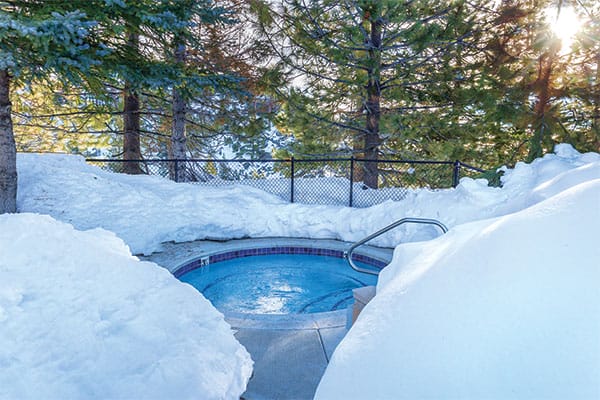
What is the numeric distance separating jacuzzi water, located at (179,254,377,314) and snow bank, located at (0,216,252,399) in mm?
2691

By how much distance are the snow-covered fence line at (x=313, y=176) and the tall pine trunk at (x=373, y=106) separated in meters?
0.17

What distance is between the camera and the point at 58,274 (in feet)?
7.77

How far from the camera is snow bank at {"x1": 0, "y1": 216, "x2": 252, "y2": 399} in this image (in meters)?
1.71

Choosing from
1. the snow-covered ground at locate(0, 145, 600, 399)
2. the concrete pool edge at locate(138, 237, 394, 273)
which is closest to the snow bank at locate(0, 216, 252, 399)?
the snow-covered ground at locate(0, 145, 600, 399)

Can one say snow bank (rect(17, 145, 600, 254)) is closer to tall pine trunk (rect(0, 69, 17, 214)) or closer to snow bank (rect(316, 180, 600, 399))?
tall pine trunk (rect(0, 69, 17, 214))

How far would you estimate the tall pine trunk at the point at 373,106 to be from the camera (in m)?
8.51

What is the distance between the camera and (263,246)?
6789 millimetres

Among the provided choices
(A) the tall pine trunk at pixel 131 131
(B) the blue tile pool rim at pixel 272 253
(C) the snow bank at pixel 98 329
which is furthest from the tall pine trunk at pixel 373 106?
(C) the snow bank at pixel 98 329

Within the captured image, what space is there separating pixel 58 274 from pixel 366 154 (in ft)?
27.3

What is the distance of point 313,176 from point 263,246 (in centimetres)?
412

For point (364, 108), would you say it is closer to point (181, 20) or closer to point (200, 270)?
point (181, 20)

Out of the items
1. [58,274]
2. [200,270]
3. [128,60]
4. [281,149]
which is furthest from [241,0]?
[58,274]

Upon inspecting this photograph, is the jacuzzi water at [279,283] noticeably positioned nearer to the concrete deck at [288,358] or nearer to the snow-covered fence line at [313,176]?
the concrete deck at [288,358]

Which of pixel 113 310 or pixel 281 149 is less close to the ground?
pixel 281 149
